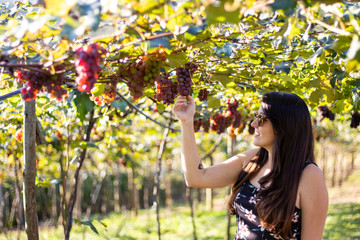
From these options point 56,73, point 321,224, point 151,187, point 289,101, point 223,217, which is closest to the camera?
point 56,73

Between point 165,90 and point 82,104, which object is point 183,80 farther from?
point 82,104

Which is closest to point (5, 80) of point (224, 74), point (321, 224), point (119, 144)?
point (224, 74)

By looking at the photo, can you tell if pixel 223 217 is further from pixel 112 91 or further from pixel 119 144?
pixel 112 91

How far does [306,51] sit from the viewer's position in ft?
7.38

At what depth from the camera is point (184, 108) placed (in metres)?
2.17

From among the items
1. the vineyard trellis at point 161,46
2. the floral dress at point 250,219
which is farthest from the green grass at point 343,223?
the floral dress at point 250,219

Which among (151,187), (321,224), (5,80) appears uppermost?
(5,80)

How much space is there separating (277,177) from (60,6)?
1.64 m

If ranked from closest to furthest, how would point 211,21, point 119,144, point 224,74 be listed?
point 211,21 → point 224,74 → point 119,144

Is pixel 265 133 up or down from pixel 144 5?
down

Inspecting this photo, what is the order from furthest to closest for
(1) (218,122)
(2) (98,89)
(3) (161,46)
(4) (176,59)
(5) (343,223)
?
(5) (343,223), (1) (218,122), (2) (98,89), (4) (176,59), (3) (161,46)

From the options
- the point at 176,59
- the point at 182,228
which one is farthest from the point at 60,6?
the point at 182,228

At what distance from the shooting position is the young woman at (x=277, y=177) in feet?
6.92

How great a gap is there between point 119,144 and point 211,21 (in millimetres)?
5169
